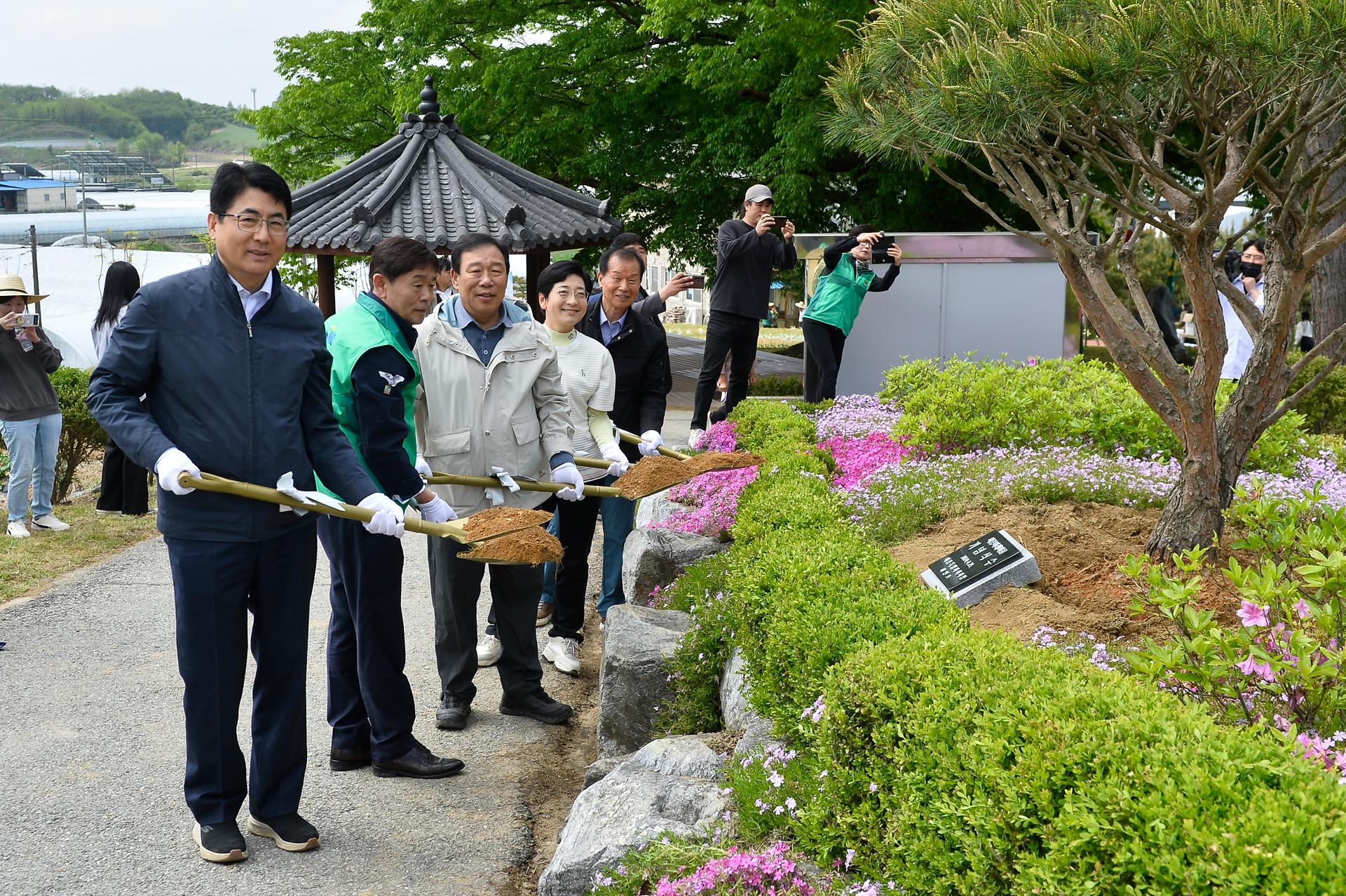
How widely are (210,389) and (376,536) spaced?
873mm

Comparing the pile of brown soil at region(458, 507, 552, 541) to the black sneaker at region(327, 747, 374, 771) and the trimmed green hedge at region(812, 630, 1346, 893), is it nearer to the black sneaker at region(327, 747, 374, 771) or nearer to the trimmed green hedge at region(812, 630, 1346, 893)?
the black sneaker at region(327, 747, 374, 771)

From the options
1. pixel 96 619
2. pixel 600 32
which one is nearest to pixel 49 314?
pixel 600 32

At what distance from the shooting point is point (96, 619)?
20.9ft

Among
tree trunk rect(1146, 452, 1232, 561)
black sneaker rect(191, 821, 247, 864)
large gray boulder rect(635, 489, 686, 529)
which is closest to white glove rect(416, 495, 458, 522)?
black sneaker rect(191, 821, 247, 864)

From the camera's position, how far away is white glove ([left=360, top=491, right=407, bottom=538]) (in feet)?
12.0

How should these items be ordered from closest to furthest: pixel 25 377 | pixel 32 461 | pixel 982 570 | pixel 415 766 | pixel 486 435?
pixel 982 570
pixel 415 766
pixel 486 435
pixel 25 377
pixel 32 461

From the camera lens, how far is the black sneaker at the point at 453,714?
187 inches

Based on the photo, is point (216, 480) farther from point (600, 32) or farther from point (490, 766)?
point (600, 32)

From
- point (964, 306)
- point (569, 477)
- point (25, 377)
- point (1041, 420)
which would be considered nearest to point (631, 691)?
point (569, 477)

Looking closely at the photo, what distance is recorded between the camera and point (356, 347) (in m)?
4.00

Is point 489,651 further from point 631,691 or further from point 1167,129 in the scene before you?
point 1167,129

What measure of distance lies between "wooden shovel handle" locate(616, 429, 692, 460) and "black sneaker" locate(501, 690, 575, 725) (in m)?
1.25

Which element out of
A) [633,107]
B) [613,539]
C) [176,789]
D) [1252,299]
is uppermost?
[633,107]

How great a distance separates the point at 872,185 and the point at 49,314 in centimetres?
1542
